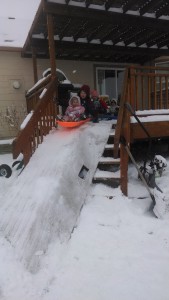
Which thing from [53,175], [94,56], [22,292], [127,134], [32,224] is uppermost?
[94,56]

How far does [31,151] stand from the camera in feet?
17.9

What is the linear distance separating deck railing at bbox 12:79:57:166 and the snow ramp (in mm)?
211

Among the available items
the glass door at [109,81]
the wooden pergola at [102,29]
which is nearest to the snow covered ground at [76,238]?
the wooden pergola at [102,29]

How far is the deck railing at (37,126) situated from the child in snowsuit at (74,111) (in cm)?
40

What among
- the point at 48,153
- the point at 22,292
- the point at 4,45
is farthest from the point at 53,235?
the point at 4,45

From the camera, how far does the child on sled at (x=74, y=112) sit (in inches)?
259

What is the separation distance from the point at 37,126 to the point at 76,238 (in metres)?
2.78

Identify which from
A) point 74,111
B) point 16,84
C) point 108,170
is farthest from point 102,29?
point 108,170

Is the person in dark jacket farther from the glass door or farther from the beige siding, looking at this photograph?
the glass door

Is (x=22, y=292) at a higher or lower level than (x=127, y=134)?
lower

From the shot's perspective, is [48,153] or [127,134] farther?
[48,153]

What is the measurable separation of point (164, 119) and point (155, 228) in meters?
2.54

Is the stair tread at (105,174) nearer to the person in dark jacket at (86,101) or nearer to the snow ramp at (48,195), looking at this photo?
the snow ramp at (48,195)

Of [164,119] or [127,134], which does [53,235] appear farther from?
[164,119]
